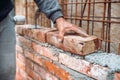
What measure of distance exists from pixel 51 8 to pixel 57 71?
17.8 inches

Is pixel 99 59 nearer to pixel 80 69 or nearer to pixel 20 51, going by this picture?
pixel 80 69

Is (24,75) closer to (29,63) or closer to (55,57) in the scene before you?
(29,63)

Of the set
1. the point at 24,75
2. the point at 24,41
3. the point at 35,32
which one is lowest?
the point at 24,75

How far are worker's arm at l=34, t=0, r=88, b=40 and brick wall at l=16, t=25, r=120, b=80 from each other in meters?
0.05

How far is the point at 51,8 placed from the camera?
1.57m

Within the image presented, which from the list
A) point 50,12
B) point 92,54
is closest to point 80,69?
point 92,54

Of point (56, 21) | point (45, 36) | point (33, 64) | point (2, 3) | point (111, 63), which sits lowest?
point (33, 64)

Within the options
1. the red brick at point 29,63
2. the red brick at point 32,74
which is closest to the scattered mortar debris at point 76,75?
the red brick at point 32,74

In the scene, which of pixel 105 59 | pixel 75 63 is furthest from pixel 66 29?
pixel 105 59

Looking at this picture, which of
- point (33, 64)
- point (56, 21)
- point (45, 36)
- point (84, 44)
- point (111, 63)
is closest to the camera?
point (111, 63)

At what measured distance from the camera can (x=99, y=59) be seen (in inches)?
49.3

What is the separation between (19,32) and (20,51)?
199 millimetres

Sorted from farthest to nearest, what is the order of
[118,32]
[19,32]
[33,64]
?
[118,32], [19,32], [33,64]

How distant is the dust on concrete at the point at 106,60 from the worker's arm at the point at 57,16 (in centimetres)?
19
